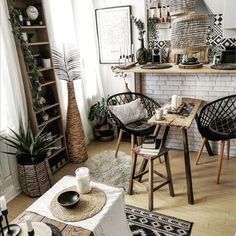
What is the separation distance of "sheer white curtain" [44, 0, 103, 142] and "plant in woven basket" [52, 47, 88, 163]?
134 mm

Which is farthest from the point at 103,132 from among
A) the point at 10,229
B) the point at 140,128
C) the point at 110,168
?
the point at 10,229

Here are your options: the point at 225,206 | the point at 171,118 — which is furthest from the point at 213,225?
the point at 171,118

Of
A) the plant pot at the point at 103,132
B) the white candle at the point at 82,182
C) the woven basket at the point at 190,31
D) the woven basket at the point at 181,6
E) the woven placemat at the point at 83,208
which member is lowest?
the plant pot at the point at 103,132

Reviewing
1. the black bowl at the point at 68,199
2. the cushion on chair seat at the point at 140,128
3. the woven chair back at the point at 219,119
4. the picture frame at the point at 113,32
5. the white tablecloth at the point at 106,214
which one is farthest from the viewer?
the picture frame at the point at 113,32

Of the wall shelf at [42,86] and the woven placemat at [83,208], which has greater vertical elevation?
the wall shelf at [42,86]

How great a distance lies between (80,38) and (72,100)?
97 cm

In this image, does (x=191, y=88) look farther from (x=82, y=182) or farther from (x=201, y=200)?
(x=82, y=182)

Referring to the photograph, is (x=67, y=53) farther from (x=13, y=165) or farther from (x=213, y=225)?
(x=213, y=225)

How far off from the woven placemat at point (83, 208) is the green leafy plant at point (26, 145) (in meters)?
0.94

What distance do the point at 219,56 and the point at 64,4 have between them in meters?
1.96

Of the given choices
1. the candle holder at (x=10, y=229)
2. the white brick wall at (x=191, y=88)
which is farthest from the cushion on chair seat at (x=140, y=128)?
the candle holder at (x=10, y=229)

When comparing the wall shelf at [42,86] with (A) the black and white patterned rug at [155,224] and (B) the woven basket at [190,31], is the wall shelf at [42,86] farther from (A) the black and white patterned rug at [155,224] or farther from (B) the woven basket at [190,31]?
(B) the woven basket at [190,31]

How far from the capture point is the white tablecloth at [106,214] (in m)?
1.47

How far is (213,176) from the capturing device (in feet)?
9.29
